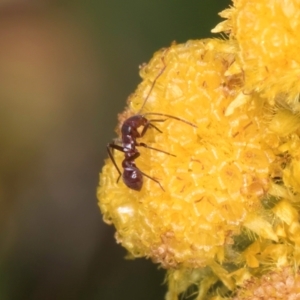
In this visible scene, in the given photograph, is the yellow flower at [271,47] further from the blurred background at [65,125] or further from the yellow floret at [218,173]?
the blurred background at [65,125]

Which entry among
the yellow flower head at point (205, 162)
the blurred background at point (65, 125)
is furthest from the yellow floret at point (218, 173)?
the blurred background at point (65, 125)

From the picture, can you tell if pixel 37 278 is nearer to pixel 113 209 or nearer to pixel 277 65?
pixel 113 209

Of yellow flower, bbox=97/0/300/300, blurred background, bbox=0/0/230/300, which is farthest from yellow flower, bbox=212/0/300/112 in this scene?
blurred background, bbox=0/0/230/300

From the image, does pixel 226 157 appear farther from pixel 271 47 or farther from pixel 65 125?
pixel 65 125

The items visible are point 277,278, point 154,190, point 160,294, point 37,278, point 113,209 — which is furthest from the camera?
point 37,278

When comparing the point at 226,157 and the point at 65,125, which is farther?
the point at 65,125

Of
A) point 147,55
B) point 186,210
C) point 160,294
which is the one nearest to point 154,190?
point 186,210

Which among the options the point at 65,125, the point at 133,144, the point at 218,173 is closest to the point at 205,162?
the point at 218,173
